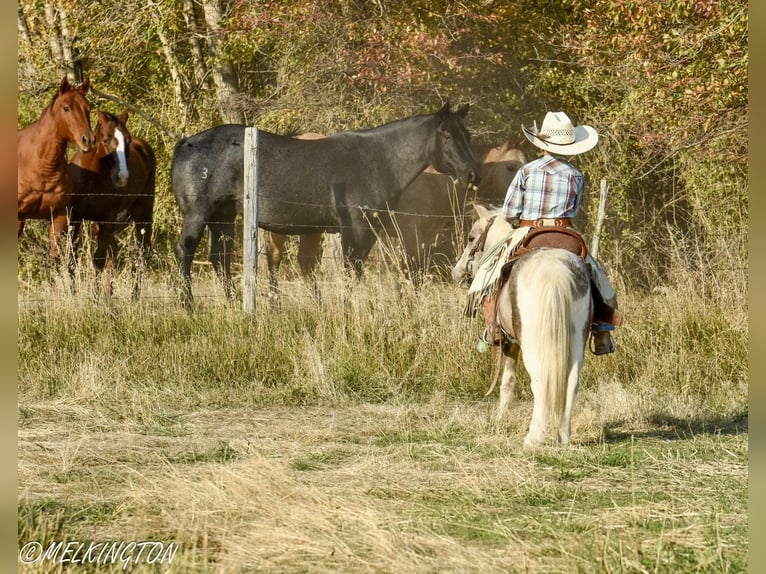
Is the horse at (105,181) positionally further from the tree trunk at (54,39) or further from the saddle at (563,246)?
the saddle at (563,246)

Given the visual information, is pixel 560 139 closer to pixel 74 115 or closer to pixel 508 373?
pixel 508 373

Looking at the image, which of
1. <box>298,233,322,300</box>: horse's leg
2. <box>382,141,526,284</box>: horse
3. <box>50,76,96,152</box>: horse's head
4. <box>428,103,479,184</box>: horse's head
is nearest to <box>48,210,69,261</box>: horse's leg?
<box>50,76,96,152</box>: horse's head

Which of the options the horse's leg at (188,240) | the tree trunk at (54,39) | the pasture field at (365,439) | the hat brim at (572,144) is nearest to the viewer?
the pasture field at (365,439)

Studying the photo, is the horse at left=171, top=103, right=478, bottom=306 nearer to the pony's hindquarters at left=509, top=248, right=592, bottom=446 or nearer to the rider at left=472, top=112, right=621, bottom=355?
the rider at left=472, top=112, right=621, bottom=355

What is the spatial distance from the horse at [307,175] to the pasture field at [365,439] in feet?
6.08

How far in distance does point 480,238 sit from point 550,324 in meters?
1.61

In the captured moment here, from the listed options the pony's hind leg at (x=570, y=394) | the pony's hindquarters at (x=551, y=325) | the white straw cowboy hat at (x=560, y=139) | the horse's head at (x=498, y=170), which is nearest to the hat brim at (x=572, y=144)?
the white straw cowboy hat at (x=560, y=139)

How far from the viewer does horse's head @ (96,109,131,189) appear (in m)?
13.4

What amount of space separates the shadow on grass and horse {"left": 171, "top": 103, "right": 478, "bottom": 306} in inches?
213

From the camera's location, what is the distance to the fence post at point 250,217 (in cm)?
1009

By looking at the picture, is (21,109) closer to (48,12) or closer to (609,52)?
(48,12)

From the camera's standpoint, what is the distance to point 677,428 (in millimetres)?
7496

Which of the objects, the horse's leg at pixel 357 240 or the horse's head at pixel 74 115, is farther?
the horse's leg at pixel 357 240

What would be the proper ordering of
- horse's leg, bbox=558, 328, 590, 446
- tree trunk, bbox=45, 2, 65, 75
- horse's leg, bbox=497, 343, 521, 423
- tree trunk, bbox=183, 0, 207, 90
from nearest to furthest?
horse's leg, bbox=558, 328, 590, 446 → horse's leg, bbox=497, 343, 521, 423 → tree trunk, bbox=183, 0, 207, 90 → tree trunk, bbox=45, 2, 65, 75
